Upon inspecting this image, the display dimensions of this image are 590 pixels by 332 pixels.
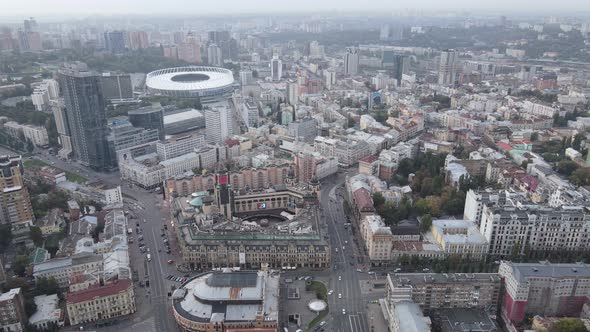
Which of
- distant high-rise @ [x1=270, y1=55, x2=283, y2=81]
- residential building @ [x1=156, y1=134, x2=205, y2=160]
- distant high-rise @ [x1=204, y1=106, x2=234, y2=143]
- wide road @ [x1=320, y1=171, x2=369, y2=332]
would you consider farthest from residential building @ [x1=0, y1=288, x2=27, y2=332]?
distant high-rise @ [x1=270, y1=55, x2=283, y2=81]

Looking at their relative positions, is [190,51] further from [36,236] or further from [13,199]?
[36,236]

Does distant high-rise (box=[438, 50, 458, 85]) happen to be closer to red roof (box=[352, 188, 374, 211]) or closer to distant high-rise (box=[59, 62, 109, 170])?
red roof (box=[352, 188, 374, 211])

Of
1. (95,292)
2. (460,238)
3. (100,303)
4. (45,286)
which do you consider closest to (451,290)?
(460,238)

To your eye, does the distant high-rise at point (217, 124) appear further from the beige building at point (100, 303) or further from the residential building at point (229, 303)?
the residential building at point (229, 303)

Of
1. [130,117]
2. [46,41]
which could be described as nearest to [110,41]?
[46,41]

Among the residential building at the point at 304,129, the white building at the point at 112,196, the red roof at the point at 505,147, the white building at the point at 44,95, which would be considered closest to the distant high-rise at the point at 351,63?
the residential building at the point at 304,129
